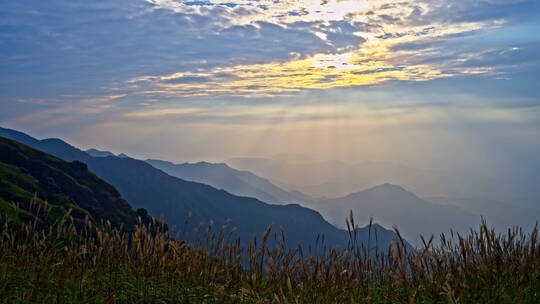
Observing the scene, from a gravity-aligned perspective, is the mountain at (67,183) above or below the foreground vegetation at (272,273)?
below

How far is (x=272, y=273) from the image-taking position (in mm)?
5938

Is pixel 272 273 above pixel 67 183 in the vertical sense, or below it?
above

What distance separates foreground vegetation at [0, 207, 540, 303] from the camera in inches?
196

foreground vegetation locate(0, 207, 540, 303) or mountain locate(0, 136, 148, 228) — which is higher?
foreground vegetation locate(0, 207, 540, 303)

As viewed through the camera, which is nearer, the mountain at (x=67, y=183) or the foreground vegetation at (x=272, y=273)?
the foreground vegetation at (x=272, y=273)

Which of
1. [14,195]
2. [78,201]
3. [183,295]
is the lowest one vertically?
[78,201]

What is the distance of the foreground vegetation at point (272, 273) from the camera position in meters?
4.98

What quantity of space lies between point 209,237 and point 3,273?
10.1 feet

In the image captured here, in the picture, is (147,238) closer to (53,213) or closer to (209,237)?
(209,237)

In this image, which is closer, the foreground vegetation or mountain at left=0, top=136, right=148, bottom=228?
the foreground vegetation

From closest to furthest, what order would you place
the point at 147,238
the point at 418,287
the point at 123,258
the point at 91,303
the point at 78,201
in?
the point at 418,287
the point at 91,303
the point at 147,238
the point at 123,258
the point at 78,201

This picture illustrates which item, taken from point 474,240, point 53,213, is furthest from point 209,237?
point 53,213

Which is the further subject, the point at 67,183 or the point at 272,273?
the point at 67,183

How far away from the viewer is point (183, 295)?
5.72 meters
